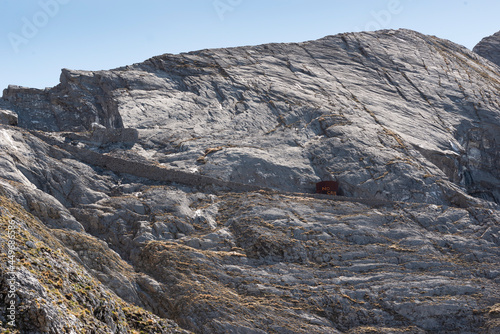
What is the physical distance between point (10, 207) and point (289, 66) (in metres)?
41.7

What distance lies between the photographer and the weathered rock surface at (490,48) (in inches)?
3413

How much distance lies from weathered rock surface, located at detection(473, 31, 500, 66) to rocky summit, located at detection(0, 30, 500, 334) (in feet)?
89.3

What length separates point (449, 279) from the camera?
1244 inches

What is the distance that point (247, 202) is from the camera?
3688 cm

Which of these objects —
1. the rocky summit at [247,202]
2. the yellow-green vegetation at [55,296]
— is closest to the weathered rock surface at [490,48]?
the rocky summit at [247,202]

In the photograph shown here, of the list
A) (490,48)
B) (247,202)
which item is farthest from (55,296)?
(490,48)

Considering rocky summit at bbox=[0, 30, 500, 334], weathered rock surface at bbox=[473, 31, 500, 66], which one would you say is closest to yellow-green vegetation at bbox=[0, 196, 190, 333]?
rocky summit at bbox=[0, 30, 500, 334]

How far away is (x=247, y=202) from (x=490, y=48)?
67.0m

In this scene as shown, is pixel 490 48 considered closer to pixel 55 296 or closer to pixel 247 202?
pixel 247 202

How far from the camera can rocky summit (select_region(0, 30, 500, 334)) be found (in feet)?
89.2

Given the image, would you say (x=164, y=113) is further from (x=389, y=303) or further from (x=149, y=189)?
(x=389, y=303)

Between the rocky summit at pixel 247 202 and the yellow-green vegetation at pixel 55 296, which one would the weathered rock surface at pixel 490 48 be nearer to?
the rocky summit at pixel 247 202

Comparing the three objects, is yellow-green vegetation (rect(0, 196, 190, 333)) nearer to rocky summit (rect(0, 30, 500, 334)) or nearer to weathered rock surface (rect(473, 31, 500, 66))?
rocky summit (rect(0, 30, 500, 334))

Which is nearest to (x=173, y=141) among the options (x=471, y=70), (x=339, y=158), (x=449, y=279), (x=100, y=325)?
(x=339, y=158)
